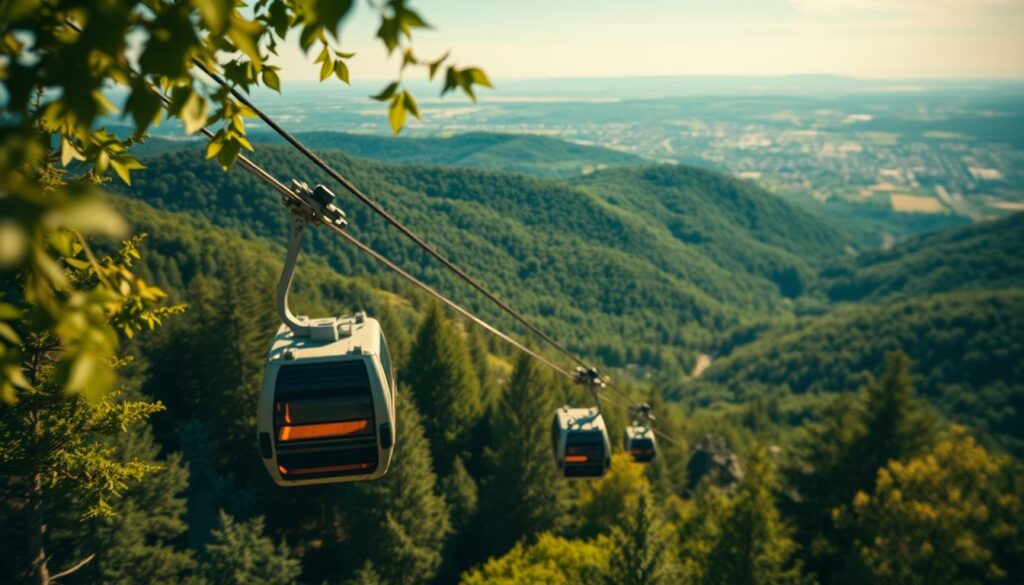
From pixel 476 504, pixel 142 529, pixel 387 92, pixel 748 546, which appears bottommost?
pixel 476 504

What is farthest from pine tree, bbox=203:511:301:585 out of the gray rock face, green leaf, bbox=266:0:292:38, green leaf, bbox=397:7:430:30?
the gray rock face

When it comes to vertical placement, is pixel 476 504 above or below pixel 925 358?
above

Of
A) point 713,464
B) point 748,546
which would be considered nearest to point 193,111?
point 748,546

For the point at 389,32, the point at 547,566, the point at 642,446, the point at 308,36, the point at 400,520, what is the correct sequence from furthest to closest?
the point at 400,520 → the point at 547,566 → the point at 642,446 → the point at 308,36 → the point at 389,32

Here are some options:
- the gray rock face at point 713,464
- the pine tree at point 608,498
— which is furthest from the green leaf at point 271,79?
the gray rock face at point 713,464

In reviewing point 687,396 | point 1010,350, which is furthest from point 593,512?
point 1010,350

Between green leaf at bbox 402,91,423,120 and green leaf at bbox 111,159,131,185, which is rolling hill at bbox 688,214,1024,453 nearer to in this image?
green leaf at bbox 402,91,423,120

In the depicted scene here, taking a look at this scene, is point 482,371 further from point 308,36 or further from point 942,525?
point 308,36

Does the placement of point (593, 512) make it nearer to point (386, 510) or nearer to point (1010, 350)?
point (386, 510)
